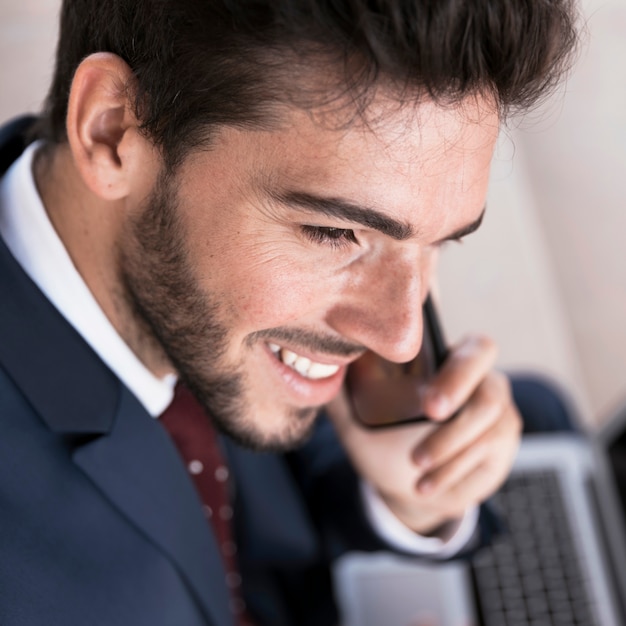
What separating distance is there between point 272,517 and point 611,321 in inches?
70.8

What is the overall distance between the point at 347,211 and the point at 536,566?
1.06m

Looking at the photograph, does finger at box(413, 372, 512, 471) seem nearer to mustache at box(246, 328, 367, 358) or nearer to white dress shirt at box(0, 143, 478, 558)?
mustache at box(246, 328, 367, 358)

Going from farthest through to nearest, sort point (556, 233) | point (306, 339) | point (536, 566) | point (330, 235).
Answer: point (556, 233), point (536, 566), point (306, 339), point (330, 235)

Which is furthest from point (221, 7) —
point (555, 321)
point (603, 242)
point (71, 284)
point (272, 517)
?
point (603, 242)

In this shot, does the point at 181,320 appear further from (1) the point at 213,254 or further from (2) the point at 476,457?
(2) the point at 476,457

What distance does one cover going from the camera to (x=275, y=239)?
3.19 feet

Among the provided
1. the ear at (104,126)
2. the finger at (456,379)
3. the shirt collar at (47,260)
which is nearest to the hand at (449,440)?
the finger at (456,379)

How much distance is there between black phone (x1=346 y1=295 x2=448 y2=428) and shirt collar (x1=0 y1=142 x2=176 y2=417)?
458mm

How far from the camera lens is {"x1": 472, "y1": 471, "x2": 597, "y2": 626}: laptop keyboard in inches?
61.7

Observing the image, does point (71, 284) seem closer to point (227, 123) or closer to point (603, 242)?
point (227, 123)

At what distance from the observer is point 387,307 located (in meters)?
1.01

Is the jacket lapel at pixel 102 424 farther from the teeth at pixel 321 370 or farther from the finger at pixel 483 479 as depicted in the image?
the finger at pixel 483 479

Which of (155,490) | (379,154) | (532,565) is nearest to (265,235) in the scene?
(379,154)

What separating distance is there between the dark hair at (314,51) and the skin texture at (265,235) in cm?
3
